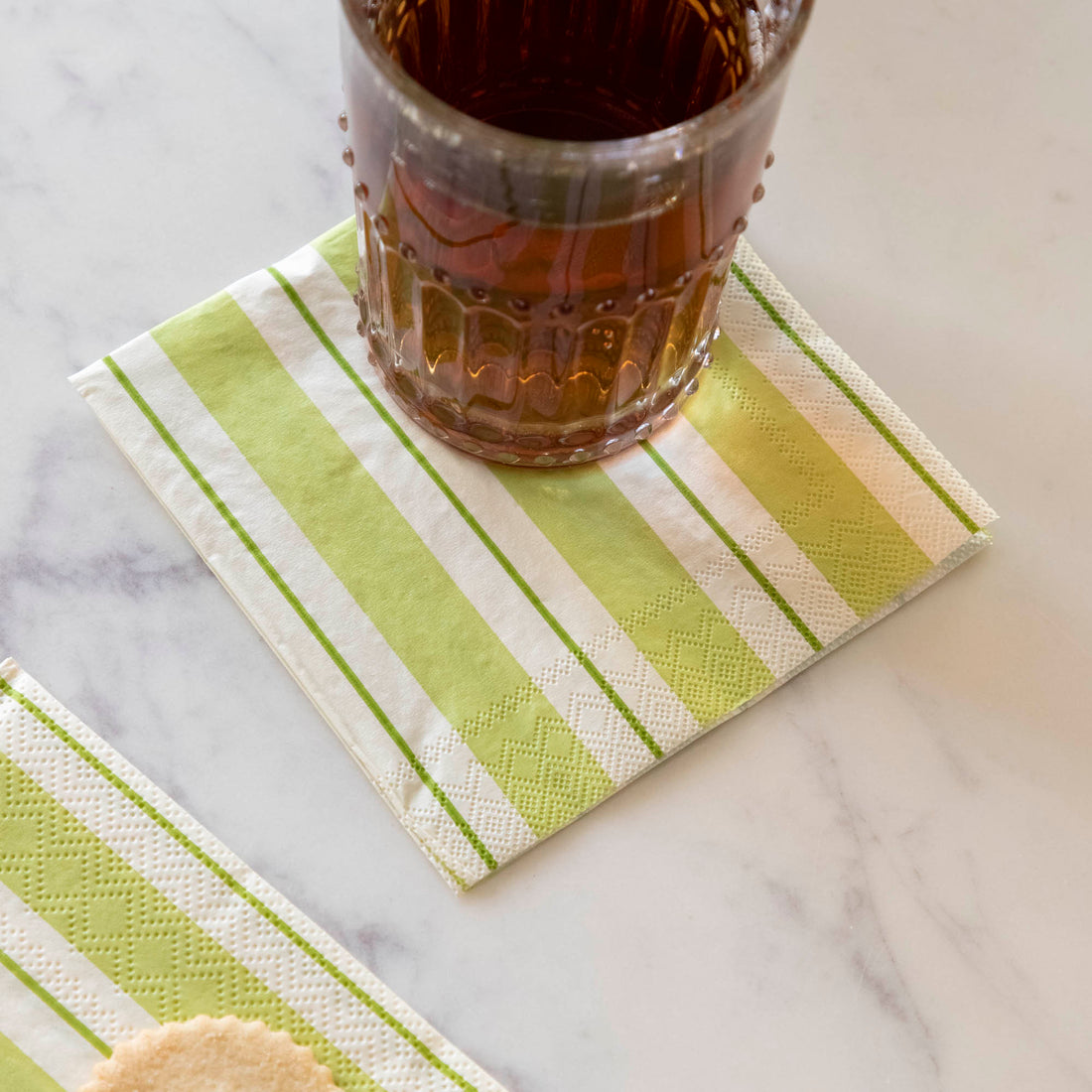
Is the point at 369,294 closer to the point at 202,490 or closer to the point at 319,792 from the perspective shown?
the point at 202,490

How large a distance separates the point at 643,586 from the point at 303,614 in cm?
15

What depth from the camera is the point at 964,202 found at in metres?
0.66

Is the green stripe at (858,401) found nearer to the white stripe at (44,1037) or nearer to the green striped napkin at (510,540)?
the green striped napkin at (510,540)

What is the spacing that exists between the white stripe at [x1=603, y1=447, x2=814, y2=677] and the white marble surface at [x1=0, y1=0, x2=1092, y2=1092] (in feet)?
0.07

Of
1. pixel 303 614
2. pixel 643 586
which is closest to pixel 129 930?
pixel 303 614

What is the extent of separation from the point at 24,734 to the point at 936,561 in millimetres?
412

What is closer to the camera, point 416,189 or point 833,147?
point 416,189

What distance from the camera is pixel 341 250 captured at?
2.06 ft

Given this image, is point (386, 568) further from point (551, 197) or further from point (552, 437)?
point (551, 197)

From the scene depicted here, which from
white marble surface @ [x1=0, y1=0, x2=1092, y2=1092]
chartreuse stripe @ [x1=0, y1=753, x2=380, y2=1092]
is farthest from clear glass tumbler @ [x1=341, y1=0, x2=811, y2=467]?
chartreuse stripe @ [x1=0, y1=753, x2=380, y2=1092]

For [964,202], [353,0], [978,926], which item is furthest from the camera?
[964,202]

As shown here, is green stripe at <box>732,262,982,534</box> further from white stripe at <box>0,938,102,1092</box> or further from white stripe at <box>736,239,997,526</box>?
white stripe at <box>0,938,102,1092</box>

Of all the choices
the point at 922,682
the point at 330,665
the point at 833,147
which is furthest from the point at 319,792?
the point at 833,147

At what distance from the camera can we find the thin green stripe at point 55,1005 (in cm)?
52
